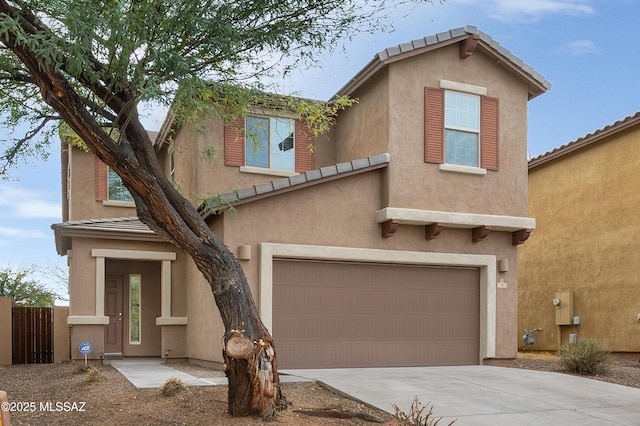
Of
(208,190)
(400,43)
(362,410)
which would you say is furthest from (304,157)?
(362,410)

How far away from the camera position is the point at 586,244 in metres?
19.6

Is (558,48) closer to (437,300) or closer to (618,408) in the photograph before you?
(437,300)

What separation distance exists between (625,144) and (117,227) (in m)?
13.6

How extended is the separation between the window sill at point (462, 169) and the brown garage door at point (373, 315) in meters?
2.19

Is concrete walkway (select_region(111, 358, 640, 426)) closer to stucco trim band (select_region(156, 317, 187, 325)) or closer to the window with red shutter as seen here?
stucco trim band (select_region(156, 317, 187, 325))

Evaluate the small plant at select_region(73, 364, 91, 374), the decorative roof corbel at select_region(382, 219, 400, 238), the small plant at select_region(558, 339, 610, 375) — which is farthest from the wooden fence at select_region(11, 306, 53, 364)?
→ the small plant at select_region(558, 339, 610, 375)

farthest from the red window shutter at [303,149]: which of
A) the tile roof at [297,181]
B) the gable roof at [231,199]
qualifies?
the tile roof at [297,181]

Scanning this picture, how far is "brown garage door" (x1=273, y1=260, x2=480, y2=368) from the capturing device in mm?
13586

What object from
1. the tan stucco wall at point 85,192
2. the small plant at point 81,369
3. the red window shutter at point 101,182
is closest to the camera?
the small plant at point 81,369

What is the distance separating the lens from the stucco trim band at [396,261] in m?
13.2

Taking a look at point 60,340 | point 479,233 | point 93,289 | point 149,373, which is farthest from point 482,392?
point 60,340

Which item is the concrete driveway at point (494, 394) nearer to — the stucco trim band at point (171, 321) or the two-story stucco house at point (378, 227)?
the two-story stucco house at point (378, 227)

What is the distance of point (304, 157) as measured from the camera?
1689cm

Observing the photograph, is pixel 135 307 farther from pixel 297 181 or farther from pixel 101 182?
pixel 297 181
